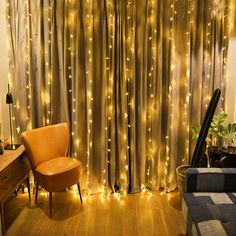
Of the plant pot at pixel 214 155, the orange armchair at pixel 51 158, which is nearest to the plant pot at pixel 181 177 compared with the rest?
the plant pot at pixel 214 155

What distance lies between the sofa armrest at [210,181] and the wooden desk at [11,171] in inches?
61.3

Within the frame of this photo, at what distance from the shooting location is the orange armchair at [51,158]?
267cm

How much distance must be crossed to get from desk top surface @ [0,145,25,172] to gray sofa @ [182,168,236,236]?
1.55 metres

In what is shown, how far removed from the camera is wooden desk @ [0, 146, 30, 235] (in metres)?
2.38

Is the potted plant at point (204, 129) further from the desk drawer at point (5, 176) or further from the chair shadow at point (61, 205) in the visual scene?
the desk drawer at point (5, 176)

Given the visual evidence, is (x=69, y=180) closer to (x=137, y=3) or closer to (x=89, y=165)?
(x=89, y=165)

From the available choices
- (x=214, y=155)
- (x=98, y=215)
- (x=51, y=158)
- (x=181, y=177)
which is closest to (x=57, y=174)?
(x=51, y=158)

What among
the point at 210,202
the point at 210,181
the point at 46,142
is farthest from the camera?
the point at 46,142

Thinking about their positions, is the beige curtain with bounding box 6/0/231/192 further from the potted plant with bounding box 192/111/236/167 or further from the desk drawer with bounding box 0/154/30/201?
the desk drawer with bounding box 0/154/30/201

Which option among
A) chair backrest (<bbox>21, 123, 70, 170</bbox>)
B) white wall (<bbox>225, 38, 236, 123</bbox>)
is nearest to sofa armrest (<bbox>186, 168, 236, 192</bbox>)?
white wall (<bbox>225, 38, 236, 123</bbox>)

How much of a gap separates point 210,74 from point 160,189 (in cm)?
145

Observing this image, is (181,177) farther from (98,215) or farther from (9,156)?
(9,156)

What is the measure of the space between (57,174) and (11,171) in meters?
0.41

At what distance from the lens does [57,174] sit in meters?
2.63
